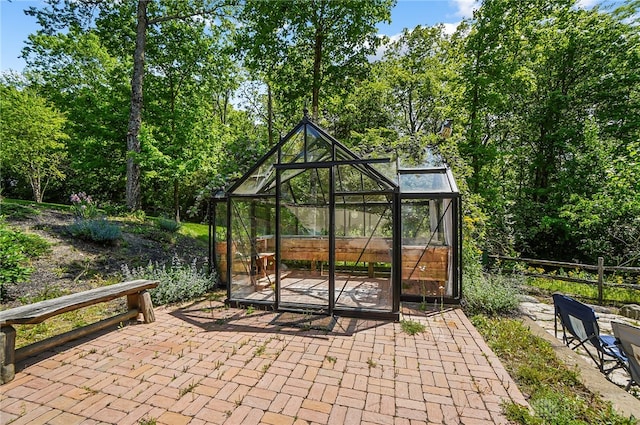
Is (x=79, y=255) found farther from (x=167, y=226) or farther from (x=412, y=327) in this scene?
(x=412, y=327)

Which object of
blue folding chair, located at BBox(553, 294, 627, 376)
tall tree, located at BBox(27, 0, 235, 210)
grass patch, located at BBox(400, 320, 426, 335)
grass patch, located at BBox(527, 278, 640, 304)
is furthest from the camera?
tall tree, located at BBox(27, 0, 235, 210)

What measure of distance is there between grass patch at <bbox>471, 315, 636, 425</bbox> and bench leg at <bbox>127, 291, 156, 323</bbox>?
4.43 metres

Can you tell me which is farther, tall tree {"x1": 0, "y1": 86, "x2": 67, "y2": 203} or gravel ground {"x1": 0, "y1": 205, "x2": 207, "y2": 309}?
tall tree {"x1": 0, "y1": 86, "x2": 67, "y2": 203}

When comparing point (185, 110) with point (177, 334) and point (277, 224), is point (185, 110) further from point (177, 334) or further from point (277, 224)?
point (177, 334)

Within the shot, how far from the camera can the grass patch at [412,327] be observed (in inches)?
163

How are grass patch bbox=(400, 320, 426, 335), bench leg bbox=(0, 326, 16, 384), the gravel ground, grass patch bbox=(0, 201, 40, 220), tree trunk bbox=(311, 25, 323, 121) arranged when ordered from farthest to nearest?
1. tree trunk bbox=(311, 25, 323, 121)
2. grass patch bbox=(0, 201, 40, 220)
3. the gravel ground
4. grass patch bbox=(400, 320, 426, 335)
5. bench leg bbox=(0, 326, 16, 384)

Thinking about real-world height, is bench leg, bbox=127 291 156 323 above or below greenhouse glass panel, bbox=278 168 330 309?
below

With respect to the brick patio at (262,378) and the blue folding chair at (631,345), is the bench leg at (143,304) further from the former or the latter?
the blue folding chair at (631,345)

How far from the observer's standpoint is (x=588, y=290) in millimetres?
7535

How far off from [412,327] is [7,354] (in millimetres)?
4495

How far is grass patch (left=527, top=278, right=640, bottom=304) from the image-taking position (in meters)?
6.86

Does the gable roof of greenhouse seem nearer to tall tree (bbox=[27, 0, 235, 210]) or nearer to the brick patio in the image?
the brick patio

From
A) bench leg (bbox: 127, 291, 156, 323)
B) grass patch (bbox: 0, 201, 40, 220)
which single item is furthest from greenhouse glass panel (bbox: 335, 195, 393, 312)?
grass patch (bbox: 0, 201, 40, 220)

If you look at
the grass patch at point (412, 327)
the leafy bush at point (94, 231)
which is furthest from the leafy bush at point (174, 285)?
the grass patch at point (412, 327)
